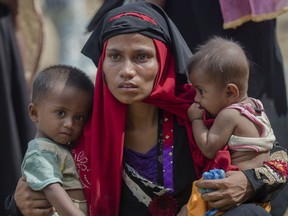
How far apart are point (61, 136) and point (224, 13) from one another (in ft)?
4.08

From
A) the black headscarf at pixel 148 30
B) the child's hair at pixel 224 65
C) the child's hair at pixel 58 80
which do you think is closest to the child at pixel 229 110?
the child's hair at pixel 224 65

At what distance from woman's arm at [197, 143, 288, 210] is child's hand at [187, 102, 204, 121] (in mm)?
289

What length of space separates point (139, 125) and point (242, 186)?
601mm

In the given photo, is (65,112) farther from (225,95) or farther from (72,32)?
(72,32)

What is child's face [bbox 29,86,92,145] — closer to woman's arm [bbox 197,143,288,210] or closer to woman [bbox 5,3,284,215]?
woman [bbox 5,3,284,215]

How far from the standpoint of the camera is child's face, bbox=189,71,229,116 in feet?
11.1

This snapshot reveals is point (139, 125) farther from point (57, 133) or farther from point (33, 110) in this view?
point (33, 110)

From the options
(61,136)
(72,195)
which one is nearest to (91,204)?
(72,195)

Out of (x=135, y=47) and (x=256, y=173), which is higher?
(x=135, y=47)

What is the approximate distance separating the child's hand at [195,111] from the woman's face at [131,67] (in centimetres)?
19

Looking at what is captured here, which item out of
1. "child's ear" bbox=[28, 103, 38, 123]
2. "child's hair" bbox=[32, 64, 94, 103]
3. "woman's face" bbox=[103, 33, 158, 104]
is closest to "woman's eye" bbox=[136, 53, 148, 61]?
"woman's face" bbox=[103, 33, 158, 104]

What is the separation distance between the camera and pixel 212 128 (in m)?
3.35

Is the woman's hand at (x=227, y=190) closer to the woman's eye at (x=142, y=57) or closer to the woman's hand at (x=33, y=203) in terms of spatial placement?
the woman's eye at (x=142, y=57)

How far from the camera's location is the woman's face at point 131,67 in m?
3.45
